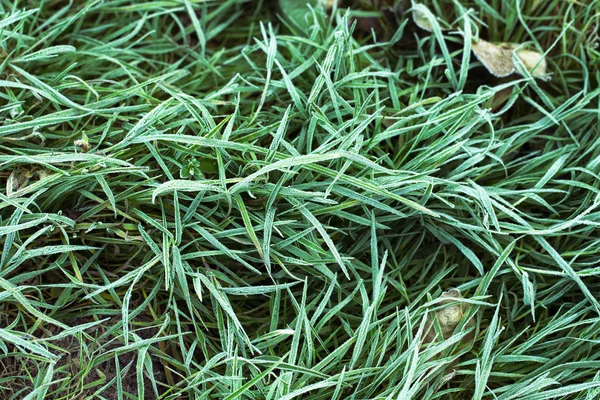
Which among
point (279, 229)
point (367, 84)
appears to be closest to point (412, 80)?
point (367, 84)

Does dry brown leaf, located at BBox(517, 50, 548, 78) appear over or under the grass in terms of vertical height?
over

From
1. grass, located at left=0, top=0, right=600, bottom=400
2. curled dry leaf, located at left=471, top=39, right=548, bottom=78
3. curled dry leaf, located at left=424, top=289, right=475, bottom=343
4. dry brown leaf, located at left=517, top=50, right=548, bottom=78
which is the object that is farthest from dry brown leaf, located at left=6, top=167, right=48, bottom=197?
dry brown leaf, located at left=517, top=50, right=548, bottom=78

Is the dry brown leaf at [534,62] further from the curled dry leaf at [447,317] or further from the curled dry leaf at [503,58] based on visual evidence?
the curled dry leaf at [447,317]

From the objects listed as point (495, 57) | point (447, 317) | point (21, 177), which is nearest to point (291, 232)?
point (447, 317)

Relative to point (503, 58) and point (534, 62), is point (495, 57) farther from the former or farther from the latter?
point (534, 62)

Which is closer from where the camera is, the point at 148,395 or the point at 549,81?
the point at 148,395

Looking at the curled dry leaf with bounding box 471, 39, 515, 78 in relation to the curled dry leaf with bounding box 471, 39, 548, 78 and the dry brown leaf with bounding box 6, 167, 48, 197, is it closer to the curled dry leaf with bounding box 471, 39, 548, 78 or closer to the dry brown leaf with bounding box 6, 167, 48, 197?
the curled dry leaf with bounding box 471, 39, 548, 78

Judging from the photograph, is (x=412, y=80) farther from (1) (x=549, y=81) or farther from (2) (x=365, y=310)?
(2) (x=365, y=310)
